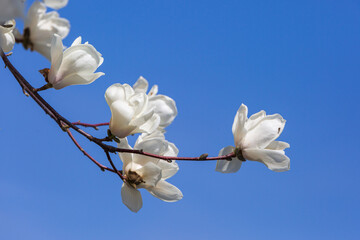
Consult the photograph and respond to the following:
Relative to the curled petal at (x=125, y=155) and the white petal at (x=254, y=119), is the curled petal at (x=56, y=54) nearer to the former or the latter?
the curled petal at (x=125, y=155)

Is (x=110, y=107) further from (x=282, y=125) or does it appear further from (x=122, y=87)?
(x=282, y=125)

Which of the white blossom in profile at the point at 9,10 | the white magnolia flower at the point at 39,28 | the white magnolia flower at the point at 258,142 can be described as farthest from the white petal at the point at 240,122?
the white blossom in profile at the point at 9,10

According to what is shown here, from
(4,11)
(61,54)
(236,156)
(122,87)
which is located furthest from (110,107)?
(4,11)

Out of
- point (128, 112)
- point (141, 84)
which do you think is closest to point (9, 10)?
point (128, 112)

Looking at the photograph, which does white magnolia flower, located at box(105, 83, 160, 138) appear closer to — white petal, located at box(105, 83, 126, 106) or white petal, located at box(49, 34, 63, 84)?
white petal, located at box(105, 83, 126, 106)

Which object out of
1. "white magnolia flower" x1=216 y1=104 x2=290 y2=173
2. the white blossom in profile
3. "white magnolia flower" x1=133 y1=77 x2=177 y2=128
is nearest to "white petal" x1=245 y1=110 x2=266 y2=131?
"white magnolia flower" x1=216 y1=104 x2=290 y2=173

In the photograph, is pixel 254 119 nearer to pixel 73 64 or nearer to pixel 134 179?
pixel 134 179
